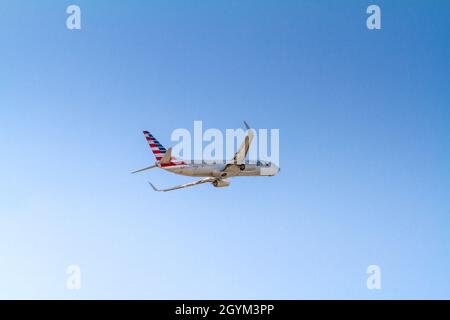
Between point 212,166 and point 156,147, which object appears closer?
point 212,166

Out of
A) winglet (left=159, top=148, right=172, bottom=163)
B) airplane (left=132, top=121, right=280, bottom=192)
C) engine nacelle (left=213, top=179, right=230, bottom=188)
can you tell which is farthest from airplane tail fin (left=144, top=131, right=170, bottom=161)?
engine nacelle (left=213, top=179, right=230, bottom=188)

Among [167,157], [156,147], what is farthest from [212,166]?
[156,147]

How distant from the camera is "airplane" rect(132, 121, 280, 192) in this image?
9681 centimetres

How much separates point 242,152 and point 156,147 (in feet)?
48.0

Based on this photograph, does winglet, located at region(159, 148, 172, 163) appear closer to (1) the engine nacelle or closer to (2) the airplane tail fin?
(2) the airplane tail fin

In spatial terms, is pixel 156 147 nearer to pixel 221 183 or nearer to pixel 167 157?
pixel 167 157

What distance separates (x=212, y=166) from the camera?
98.8 m
